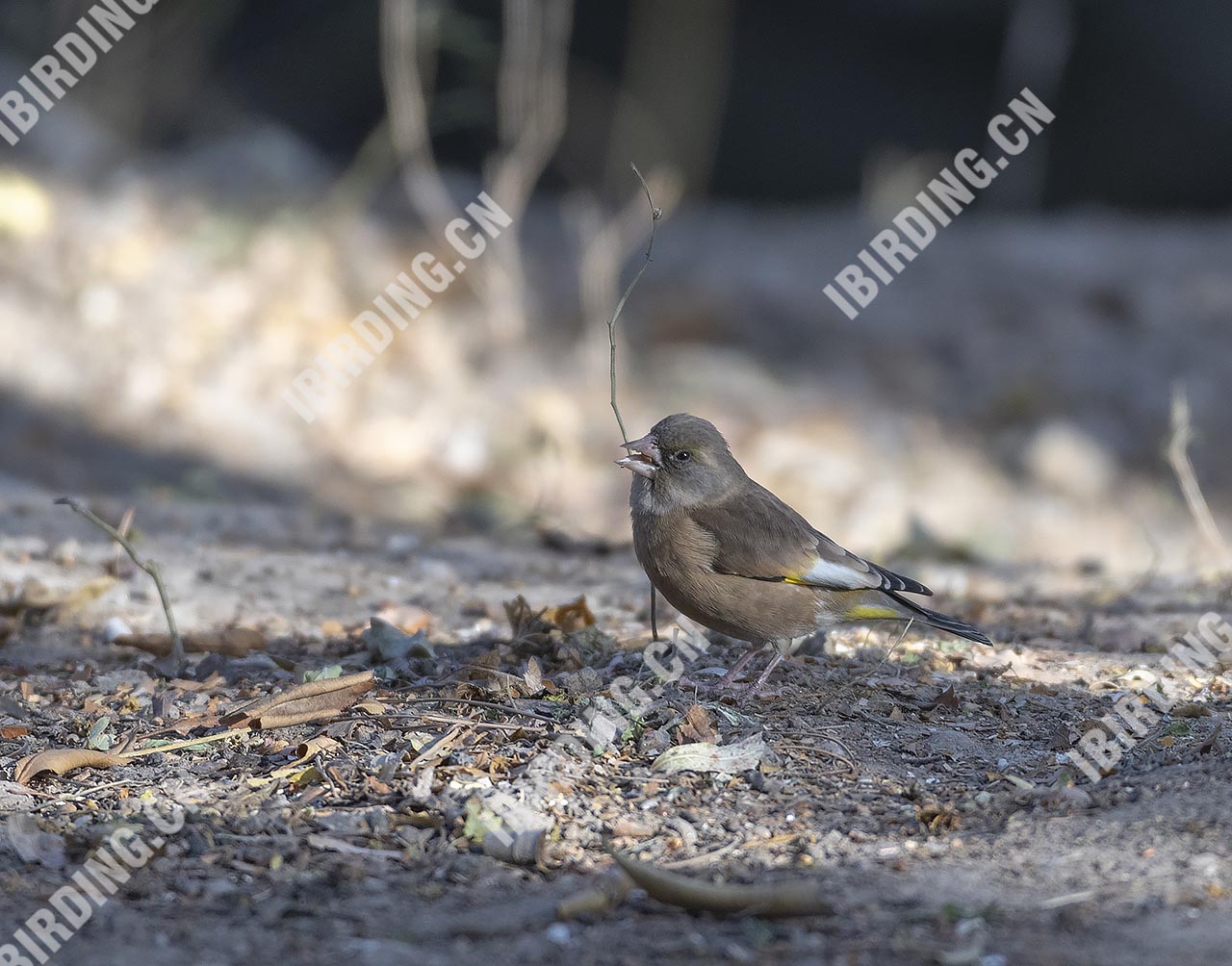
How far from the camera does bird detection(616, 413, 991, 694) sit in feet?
14.3

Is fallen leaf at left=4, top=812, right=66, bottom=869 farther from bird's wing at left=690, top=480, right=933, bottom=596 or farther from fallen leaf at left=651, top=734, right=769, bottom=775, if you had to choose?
bird's wing at left=690, top=480, right=933, bottom=596

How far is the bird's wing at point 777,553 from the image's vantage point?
4406 millimetres

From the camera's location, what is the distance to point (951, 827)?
3410mm

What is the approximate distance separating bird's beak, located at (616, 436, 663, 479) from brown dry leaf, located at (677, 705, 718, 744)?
3.37 feet

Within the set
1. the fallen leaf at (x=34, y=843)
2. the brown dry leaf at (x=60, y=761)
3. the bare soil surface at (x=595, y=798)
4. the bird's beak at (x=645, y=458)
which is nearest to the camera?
the bare soil surface at (x=595, y=798)

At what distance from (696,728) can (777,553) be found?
854mm

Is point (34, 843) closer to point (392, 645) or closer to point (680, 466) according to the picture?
point (392, 645)

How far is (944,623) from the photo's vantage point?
177 inches

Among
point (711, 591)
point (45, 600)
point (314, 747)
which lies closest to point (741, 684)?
point (711, 591)

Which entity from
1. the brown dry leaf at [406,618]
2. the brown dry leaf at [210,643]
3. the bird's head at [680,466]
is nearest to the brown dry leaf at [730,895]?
the bird's head at [680,466]

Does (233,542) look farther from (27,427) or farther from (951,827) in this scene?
(951,827)

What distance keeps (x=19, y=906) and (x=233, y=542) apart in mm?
3469

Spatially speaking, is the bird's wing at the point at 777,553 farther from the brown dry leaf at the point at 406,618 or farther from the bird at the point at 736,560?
the brown dry leaf at the point at 406,618

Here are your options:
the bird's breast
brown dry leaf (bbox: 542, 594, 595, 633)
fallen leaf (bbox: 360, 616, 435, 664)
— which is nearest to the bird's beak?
the bird's breast
